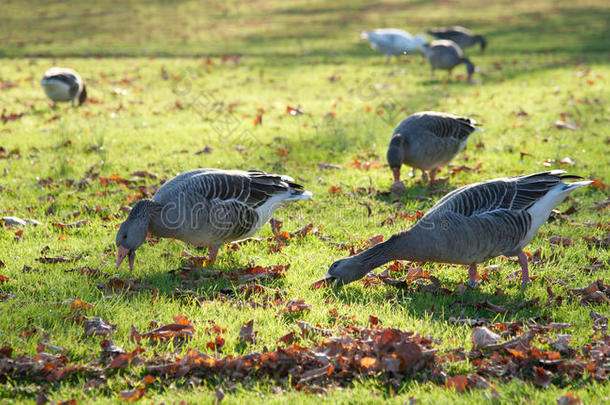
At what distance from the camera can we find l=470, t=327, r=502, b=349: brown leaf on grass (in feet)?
15.2

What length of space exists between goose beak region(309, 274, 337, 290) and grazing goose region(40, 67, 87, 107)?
10290mm

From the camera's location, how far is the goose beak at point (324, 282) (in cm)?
573

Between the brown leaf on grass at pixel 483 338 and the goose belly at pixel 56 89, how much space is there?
11.9 m

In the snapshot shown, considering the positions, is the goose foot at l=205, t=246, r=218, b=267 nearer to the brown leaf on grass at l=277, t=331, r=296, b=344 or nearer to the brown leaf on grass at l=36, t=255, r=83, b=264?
the brown leaf on grass at l=36, t=255, r=83, b=264

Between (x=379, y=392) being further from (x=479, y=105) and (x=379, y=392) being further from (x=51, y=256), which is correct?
(x=479, y=105)

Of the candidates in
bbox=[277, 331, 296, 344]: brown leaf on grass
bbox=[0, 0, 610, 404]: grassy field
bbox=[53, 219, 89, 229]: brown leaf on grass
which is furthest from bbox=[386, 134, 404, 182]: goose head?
bbox=[277, 331, 296, 344]: brown leaf on grass

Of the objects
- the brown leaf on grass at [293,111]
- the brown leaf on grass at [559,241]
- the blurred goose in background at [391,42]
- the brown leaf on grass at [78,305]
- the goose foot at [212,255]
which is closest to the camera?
the brown leaf on grass at [78,305]

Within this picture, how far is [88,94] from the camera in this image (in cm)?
1616

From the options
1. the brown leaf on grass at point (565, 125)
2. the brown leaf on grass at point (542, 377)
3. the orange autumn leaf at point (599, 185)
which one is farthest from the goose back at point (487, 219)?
the brown leaf on grass at point (565, 125)

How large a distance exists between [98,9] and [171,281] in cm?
3622

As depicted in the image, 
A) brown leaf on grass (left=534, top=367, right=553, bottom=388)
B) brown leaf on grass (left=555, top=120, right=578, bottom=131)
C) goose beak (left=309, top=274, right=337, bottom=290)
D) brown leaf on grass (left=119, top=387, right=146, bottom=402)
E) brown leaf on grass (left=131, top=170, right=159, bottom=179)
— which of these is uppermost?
brown leaf on grass (left=119, top=387, right=146, bottom=402)

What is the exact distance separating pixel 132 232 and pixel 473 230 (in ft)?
10.7

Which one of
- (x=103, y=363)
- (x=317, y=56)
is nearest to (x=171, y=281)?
(x=103, y=363)

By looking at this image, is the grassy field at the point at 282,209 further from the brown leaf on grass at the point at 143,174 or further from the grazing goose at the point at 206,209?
the grazing goose at the point at 206,209
